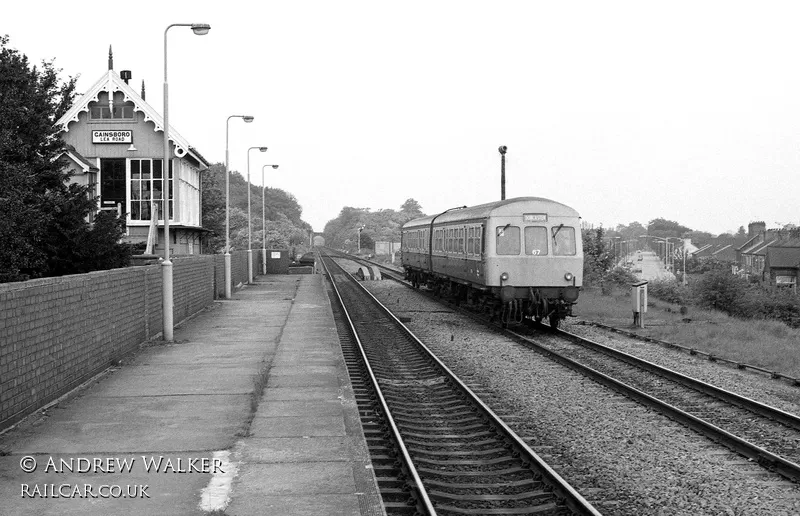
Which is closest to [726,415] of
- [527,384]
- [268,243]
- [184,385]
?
[527,384]

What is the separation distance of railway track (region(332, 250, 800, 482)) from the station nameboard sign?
24.5 m

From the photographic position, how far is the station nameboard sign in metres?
34.4

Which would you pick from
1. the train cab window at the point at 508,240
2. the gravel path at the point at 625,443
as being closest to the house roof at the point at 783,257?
the train cab window at the point at 508,240

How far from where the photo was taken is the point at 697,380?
39.2 ft

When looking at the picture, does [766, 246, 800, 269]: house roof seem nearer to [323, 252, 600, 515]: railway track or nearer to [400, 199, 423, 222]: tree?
[323, 252, 600, 515]: railway track

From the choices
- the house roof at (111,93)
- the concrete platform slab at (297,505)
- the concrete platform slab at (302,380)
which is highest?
the house roof at (111,93)

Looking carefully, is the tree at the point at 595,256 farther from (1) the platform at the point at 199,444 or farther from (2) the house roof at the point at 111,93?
(1) the platform at the point at 199,444

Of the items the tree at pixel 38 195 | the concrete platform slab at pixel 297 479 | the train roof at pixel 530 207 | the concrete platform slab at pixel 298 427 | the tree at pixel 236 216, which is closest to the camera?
the concrete platform slab at pixel 297 479

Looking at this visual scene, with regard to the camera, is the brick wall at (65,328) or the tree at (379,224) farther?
the tree at (379,224)

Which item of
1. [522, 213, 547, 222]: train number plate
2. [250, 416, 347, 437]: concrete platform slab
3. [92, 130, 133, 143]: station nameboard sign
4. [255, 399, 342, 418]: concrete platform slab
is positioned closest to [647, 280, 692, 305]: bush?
[522, 213, 547, 222]: train number plate

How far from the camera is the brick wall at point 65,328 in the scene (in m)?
8.57

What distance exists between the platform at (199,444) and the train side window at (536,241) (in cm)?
697

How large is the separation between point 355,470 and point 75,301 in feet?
18.0

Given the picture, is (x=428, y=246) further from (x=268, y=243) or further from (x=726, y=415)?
(x=268, y=243)
